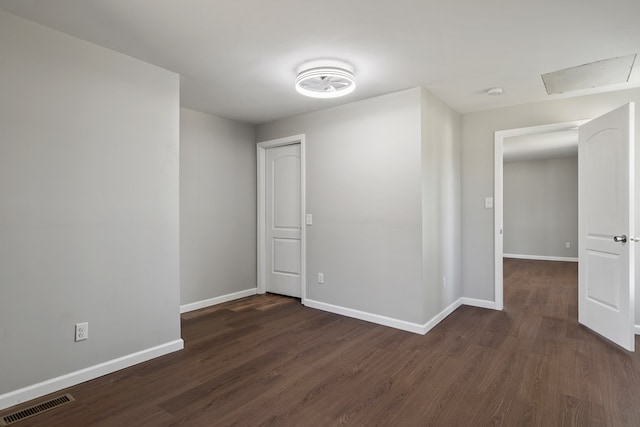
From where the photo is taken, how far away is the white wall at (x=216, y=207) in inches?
160

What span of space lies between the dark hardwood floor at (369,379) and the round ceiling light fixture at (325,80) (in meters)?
2.25

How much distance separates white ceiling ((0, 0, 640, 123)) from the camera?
6.66 ft

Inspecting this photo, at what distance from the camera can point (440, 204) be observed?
3.74m

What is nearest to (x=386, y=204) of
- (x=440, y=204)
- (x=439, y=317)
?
(x=440, y=204)

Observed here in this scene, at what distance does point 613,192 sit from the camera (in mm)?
3061

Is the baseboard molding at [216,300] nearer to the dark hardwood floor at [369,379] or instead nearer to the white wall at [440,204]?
the dark hardwood floor at [369,379]

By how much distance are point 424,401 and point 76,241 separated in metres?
2.52

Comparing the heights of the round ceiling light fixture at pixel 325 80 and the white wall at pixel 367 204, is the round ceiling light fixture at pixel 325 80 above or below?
above

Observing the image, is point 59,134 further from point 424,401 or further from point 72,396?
point 424,401

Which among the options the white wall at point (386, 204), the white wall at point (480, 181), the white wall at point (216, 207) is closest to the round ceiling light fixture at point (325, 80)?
the white wall at point (386, 204)

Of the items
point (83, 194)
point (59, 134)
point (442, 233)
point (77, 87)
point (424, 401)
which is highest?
point (77, 87)

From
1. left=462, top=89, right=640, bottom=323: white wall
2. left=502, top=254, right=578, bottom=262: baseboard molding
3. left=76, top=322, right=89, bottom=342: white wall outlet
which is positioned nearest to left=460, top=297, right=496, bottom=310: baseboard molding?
left=462, top=89, right=640, bottom=323: white wall

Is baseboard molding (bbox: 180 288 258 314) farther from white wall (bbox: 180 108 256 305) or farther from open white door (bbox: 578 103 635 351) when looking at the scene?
open white door (bbox: 578 103 635 351)

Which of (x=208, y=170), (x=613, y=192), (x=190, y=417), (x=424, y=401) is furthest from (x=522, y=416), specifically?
(x=208, y=170)
